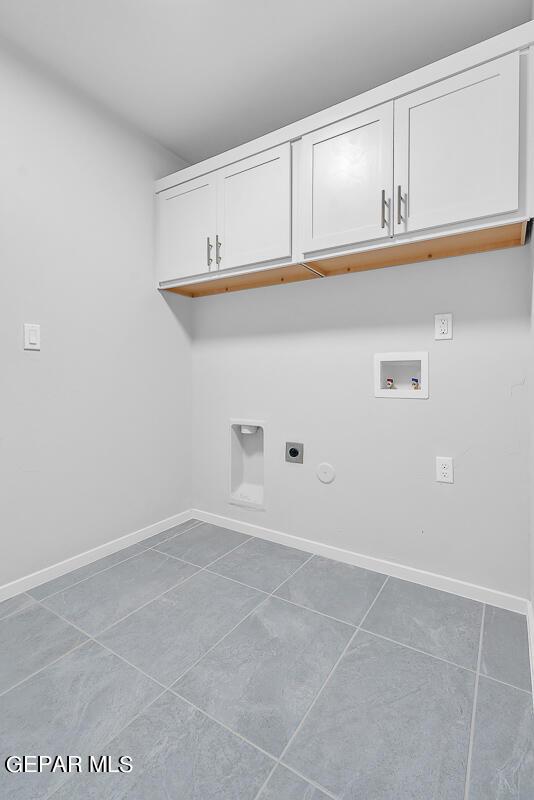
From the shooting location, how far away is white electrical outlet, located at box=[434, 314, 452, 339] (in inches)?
71.0

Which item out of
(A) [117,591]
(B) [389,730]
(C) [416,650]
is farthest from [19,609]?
(C) [416,650]

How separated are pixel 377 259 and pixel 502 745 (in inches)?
70.8

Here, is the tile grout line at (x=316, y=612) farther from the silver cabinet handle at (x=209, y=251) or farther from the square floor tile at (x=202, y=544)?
the silver cabinet handle at (x=209, y=251)

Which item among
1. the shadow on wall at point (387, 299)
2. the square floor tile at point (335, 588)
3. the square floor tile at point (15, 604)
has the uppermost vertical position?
the shadow on wall at point (387, 299)

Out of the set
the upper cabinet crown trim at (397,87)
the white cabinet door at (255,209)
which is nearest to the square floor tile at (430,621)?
the white cabinet door at (255,209)

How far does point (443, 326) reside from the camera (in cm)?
182

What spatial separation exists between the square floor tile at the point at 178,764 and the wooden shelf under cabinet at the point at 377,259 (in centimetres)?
180

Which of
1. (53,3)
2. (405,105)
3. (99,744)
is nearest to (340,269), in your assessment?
(405,105)

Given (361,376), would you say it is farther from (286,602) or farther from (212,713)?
(212,713)

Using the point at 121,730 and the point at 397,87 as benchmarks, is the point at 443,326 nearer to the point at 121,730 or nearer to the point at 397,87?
the point at 397,87

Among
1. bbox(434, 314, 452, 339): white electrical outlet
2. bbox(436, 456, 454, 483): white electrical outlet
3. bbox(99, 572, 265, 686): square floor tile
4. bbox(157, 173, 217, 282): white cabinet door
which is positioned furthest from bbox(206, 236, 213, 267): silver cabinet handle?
bbox(99, 572, 265, 686): square floor tile

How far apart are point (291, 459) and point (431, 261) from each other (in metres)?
1.26

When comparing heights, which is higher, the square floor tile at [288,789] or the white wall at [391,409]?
the white wall at [391,409]

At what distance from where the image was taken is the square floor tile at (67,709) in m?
0.99
